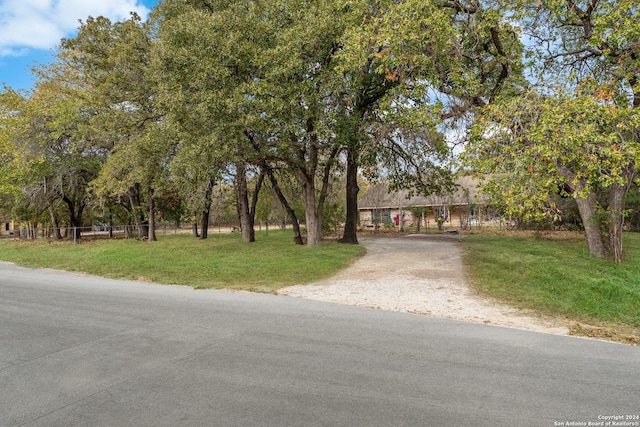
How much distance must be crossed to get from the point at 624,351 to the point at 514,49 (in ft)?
33.8

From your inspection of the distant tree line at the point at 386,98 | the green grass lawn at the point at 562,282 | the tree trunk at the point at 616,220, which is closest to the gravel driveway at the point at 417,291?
the green grass lawn at the point at 562,282

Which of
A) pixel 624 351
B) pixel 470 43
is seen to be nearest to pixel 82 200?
pixel 470 43

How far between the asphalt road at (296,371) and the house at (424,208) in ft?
58.6

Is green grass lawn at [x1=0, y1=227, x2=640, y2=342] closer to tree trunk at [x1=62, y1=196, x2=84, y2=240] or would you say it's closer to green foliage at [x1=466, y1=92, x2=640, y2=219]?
green foliage at [x1=466, y1=92, x2=640, y2=219]

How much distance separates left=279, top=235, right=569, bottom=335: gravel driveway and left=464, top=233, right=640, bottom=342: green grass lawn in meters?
0.56

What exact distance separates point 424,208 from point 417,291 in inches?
837

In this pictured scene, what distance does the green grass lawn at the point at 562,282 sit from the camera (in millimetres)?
6727

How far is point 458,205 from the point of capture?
102 feet

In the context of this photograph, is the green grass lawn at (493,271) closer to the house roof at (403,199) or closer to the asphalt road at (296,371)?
the asphalt road at (296,371)

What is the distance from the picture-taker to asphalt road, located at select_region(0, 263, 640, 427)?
121 inches

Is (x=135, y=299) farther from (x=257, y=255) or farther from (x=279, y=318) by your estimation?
(x=257, y=255)

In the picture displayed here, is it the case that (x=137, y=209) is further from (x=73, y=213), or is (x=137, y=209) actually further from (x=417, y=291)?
(x=417, y=291)

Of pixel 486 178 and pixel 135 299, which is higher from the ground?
pixel 486 178

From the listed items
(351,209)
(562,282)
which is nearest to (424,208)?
A: (351,209)
